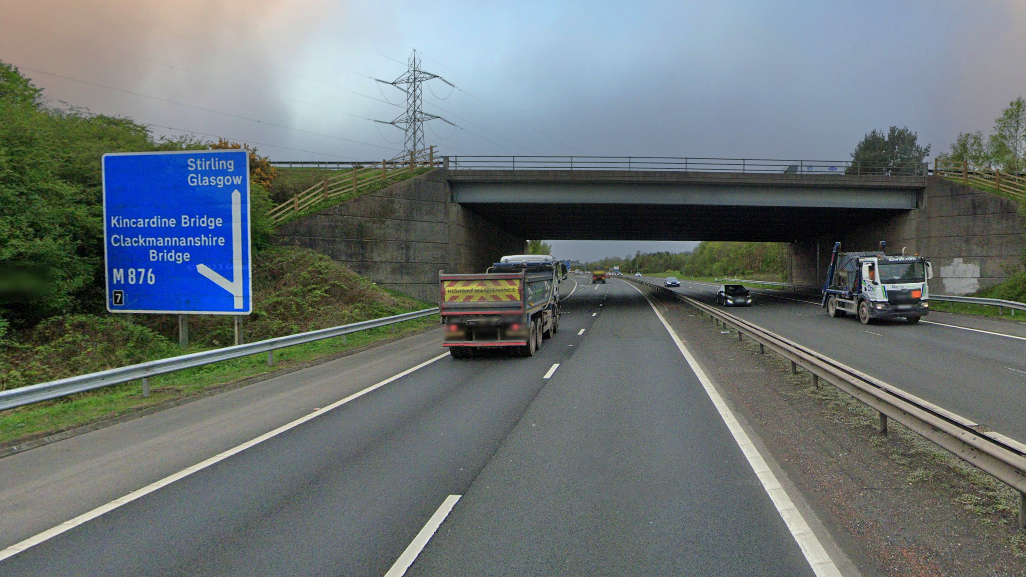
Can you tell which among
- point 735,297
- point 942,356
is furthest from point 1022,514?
point 735,297

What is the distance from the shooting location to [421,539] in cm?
470

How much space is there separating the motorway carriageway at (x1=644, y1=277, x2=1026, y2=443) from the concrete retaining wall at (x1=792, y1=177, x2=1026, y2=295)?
684 cm

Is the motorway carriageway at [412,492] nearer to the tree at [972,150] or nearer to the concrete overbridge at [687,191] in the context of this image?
the concrete overbridge at [687,191]

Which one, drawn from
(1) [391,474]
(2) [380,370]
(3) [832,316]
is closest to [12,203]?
(2) [380,370]

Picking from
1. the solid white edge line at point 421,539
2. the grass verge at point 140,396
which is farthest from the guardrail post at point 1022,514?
the grass verge at point 140,396

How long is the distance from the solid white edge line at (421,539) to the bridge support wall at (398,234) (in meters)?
25.5

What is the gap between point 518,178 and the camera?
3209 centimetres

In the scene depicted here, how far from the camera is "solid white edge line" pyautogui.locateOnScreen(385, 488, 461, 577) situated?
13.9 ft

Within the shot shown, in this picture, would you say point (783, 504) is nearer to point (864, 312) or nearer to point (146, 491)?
point (146, 491)

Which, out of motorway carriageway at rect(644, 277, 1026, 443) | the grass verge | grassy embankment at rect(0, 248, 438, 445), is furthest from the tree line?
the grass verge

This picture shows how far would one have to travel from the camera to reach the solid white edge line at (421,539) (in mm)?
4221

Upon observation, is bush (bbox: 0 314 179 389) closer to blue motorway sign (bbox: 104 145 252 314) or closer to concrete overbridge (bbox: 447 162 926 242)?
blue motorway sign (bbox: 104 145 252 314)

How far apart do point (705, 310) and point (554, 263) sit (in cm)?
817

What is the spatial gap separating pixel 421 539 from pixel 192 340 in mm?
17000
